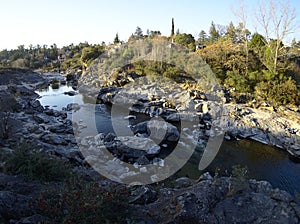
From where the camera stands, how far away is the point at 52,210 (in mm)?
4055

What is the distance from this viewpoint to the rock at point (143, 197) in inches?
201

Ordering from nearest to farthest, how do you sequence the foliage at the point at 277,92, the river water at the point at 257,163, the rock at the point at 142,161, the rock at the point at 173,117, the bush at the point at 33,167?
1. the bush at the point at 33,167
2. the river water at the point at 257,163
3. the rock at the point at 142,161
4. the rock at the point at 173,117
5. the foliage at the point at 277,92

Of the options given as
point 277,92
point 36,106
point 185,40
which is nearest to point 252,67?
point 277,92

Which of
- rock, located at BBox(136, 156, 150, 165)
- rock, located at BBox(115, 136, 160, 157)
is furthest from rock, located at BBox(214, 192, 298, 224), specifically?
rock, located at BBox(115, 136, 160, 157)

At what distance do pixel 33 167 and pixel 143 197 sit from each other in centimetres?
309

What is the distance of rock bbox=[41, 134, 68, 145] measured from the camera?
1086 cm

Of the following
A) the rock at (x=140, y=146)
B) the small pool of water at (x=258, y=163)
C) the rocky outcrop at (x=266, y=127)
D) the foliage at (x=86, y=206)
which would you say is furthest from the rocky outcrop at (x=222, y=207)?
the rocky outcrop at (x=266, y=127)

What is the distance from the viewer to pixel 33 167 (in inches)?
234

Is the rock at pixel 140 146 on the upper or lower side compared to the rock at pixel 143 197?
lower

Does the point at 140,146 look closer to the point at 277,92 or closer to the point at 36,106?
the point at 36,106

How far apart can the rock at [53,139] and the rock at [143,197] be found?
6.65 m

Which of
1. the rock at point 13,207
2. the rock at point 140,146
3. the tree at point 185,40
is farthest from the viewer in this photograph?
the tree at point 185,40

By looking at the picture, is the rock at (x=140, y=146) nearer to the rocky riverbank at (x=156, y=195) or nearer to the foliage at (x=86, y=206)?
the rocky riverbank at (x=156, y=195)

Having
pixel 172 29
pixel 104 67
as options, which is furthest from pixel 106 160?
pixel 172 29
